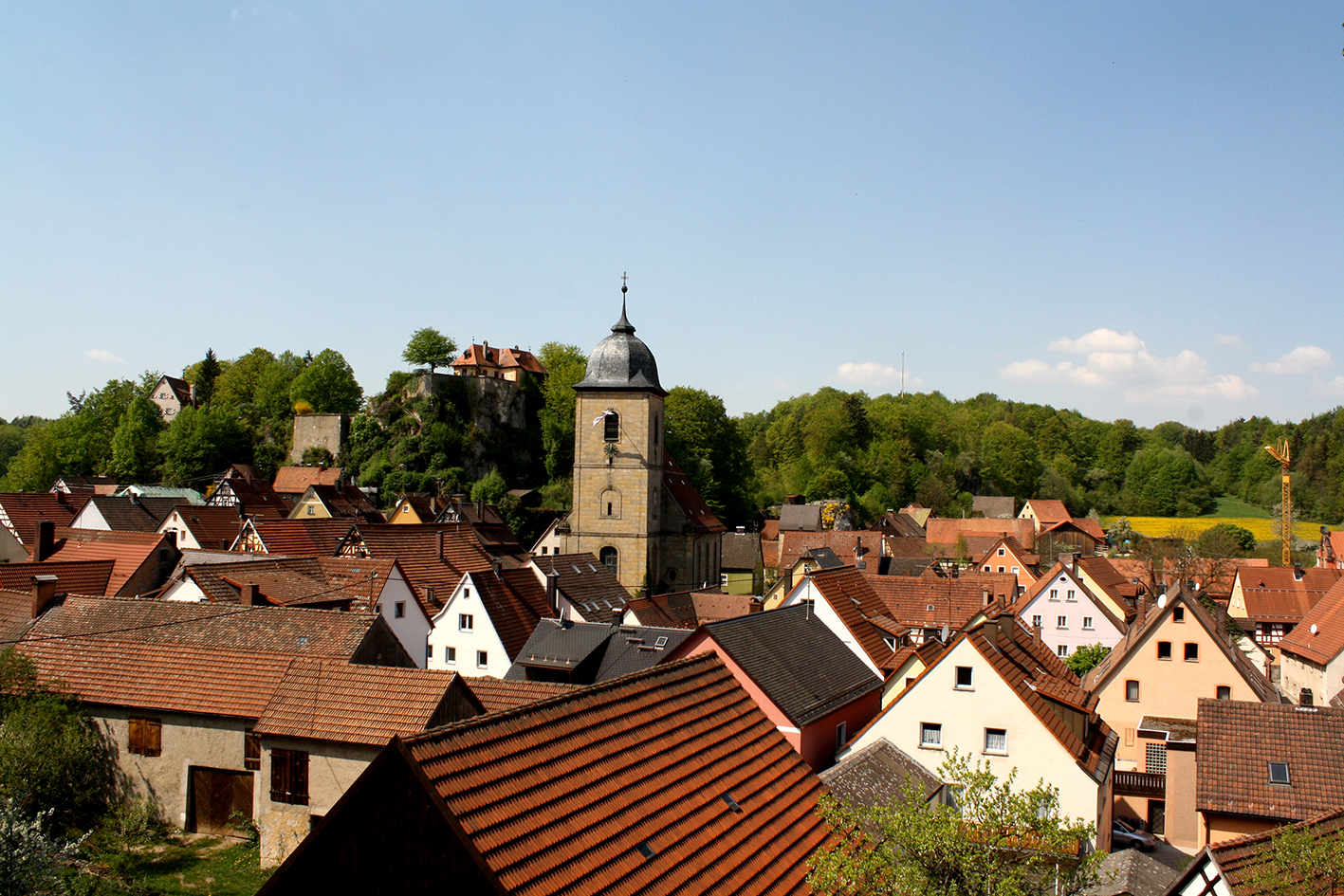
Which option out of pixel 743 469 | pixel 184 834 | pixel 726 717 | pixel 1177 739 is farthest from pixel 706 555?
pixel 726 717

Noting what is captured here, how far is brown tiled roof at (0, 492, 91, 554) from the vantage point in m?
47.3

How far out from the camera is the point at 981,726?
17.6m

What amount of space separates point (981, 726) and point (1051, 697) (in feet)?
5.76

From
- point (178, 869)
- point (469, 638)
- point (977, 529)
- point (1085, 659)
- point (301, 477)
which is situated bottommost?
point (1085, 659)

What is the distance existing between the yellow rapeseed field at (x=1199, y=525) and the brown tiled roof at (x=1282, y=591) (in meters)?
45.9

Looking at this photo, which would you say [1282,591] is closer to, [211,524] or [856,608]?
[856,608]

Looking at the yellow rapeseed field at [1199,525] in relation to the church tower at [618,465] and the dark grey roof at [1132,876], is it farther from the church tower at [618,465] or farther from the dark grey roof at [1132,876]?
the dark grey roof at [1132,876]

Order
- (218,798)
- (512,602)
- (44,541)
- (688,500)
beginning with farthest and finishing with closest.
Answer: (688,500) → (44,541) → (512,602) → (218,798)

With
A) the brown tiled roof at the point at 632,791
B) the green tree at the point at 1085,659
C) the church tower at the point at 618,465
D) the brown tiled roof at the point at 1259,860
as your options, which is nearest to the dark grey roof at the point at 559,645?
the brown tiled roof at the point at 632,791

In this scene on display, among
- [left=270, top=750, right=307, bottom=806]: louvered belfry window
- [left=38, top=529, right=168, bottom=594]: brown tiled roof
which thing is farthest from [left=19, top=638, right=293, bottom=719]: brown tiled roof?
[left=38, top=529, right=168, bottom=594]: brown tiled roof

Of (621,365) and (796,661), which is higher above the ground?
(621,365)

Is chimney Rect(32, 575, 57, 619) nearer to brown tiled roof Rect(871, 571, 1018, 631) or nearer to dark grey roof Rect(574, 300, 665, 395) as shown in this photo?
brown tiled roof Rect(871, 571, 1018, 631)

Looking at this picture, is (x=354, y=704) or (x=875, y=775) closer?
(x=875, y=775)

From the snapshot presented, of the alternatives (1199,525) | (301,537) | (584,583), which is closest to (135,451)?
(301,537)
